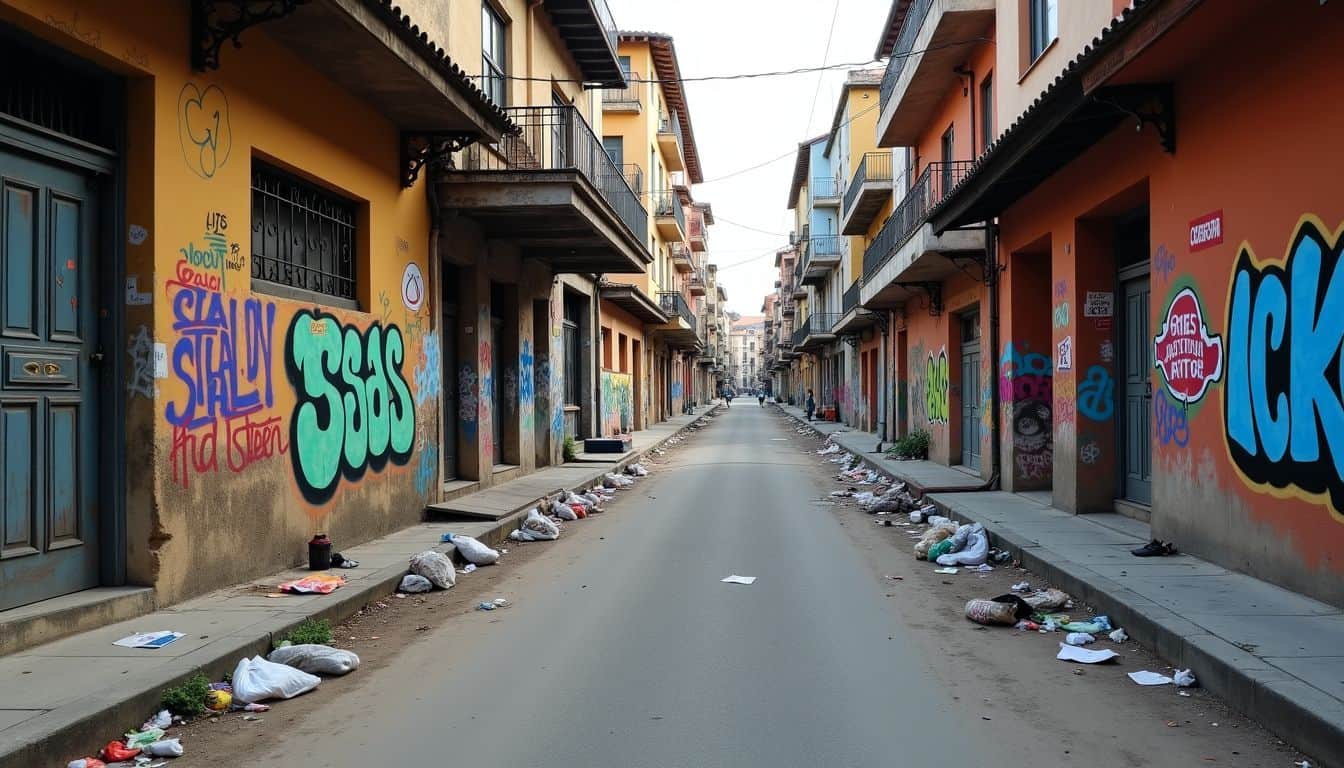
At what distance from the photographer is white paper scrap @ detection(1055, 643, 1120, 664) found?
5.59 m

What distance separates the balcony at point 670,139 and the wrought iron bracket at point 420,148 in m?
26.5

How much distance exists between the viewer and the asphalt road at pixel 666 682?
4188 mm

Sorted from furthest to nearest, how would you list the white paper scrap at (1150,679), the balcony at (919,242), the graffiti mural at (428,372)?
the balcony at (919,242) < the graffiti mural at (428,372) < the white paper scrap at (1150,679)

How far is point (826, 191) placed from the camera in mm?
45438

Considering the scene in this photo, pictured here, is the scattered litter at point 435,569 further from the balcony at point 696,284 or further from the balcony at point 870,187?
the balcony at point 696,284

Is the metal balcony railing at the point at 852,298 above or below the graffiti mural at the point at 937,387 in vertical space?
above

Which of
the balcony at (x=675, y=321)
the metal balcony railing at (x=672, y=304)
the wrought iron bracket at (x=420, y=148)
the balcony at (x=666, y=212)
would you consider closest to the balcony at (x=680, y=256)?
the balcony at (x=675, y=321)

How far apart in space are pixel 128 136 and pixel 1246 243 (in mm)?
7950

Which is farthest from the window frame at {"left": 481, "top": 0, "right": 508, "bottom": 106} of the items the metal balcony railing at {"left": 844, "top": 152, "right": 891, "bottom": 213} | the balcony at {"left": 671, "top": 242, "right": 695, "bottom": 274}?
the balcony at {"left": 671, "top": 242, "right": 695, "bottom": 274}

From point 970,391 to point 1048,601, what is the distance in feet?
35.1

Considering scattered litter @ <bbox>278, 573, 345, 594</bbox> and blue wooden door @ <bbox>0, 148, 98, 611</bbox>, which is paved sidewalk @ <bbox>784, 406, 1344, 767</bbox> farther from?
blue wooden door @ <bbox>0, 148, 98, 611</bbox>

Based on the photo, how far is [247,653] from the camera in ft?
17.8

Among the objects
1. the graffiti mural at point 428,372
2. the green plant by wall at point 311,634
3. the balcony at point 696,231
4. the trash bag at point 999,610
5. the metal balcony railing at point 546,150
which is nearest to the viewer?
the green plant by wall at point 311,634

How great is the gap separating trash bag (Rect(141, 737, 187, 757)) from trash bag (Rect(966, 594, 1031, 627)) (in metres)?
4.90
